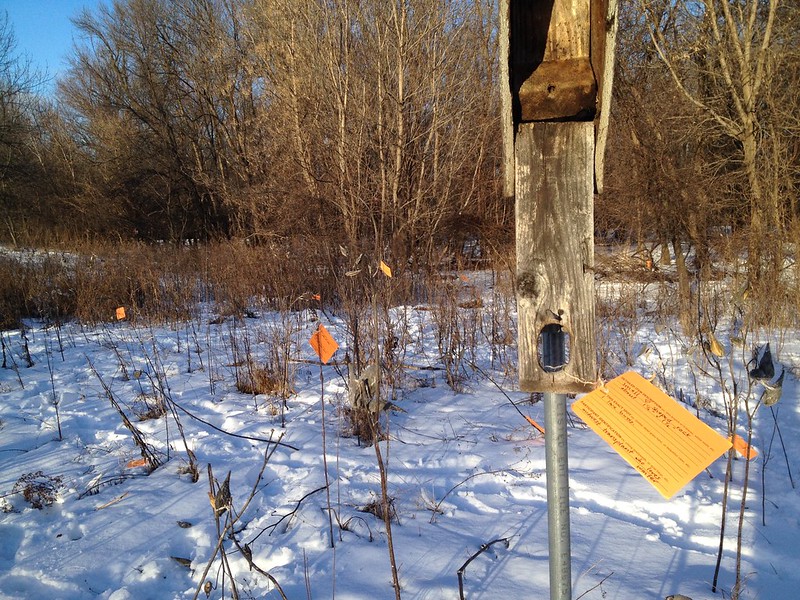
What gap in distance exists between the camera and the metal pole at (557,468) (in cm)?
96

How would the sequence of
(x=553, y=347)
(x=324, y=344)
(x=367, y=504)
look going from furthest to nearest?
(x=324, y=344) < (x=367, y=504) < (x=553, y=347)

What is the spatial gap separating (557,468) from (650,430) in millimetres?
299

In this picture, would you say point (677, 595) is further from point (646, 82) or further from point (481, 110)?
point (481, 110)

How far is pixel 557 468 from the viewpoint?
971 millimetres

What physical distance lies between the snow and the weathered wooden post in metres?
1.00

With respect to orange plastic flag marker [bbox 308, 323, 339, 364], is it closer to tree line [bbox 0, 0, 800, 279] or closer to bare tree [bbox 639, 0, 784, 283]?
tree line [bbox 0, 0, 800, 279]

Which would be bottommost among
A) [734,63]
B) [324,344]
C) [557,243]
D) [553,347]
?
[324,344]

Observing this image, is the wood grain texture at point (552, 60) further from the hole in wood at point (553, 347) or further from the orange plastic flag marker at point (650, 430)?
the orange plastic flag marker at point (650, 430)

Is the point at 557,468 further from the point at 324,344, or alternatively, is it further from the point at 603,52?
the point at 324,344

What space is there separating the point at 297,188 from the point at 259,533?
8.61 m

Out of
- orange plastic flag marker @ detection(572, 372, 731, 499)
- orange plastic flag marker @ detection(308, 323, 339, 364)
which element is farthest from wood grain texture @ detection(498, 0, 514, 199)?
orange plastic flag marker @ detection(308, 323, 339, 364)

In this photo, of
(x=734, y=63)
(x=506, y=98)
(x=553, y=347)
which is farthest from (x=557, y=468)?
(x=734, y=63)

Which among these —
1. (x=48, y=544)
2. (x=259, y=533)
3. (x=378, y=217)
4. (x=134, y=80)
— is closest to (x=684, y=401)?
(x=259, y=533)

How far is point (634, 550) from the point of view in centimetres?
187
